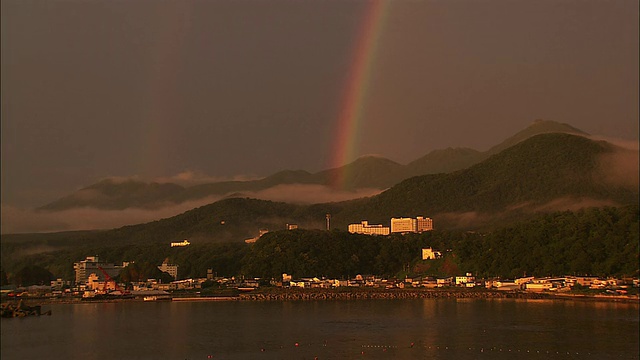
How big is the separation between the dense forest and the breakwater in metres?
7.59

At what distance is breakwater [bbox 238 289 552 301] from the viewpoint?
239 feet

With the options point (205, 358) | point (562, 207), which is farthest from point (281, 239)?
point (205, 358)

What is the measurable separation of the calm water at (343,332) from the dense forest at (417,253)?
1475cm

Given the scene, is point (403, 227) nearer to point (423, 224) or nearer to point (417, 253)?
point (423, 224)

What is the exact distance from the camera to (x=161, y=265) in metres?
120

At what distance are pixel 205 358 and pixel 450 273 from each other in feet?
193

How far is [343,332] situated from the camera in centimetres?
4419

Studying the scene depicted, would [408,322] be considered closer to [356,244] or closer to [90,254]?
[356,244]

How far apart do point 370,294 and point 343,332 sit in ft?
115

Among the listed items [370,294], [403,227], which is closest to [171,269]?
[403,227]

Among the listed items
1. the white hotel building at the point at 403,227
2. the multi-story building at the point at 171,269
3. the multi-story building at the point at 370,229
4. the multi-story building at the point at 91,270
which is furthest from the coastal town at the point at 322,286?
the multi-story building at the point at 370,229

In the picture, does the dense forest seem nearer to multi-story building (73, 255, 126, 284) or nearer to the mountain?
multi-story building (73, 255, 126, 284)

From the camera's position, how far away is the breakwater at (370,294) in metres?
72.8

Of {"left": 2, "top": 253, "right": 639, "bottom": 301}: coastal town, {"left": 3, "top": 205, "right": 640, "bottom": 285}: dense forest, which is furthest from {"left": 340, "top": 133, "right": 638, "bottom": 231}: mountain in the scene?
{"left": 2, "top": 253, "right": 639, "bottom": 301}: coastal town
